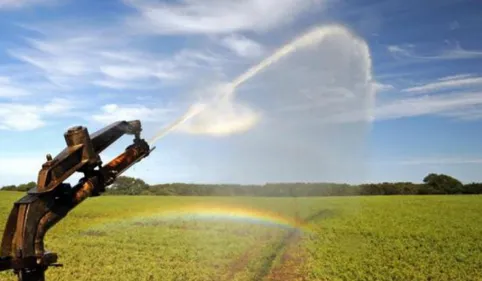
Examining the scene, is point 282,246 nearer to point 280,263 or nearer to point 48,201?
point 280,263

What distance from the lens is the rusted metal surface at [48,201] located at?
15.5 feet

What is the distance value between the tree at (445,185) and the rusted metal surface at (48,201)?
55.5 m

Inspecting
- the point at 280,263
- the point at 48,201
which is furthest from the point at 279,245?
the point at 48,201

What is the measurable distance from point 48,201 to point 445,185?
186ft

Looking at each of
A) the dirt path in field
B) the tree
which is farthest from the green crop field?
the tree

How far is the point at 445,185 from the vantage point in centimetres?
5497

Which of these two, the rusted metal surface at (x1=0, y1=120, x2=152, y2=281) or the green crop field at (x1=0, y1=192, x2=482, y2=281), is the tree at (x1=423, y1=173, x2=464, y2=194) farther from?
the rusted metal surface at (x1=0, y1=120, x2=152, y2=281)

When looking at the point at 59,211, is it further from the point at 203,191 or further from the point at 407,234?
the point at 203,191

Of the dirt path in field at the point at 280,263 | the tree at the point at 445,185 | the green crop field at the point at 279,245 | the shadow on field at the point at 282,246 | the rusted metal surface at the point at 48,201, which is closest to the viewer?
the rusted metal surface at the point at 48,201

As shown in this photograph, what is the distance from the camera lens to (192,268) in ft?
52.1

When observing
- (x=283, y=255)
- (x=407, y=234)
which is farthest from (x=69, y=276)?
(x=407, y=234)

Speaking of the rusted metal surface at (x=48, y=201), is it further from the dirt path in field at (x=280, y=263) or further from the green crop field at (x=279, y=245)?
the dirt path in field at (x=280, y=263)

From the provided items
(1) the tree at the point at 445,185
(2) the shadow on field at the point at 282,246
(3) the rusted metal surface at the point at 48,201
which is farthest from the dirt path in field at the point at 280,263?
(1) the tree at the point at 445,185

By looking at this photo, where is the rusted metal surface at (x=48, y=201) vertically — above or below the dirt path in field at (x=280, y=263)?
above
